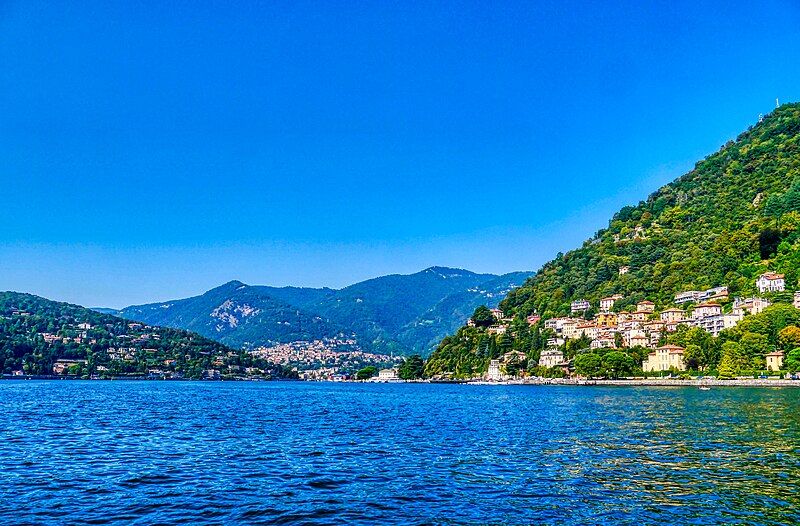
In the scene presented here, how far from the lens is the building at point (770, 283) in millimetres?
104125

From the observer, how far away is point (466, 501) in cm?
1630

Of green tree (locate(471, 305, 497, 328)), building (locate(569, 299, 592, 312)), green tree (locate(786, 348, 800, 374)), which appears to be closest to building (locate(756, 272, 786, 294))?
green tree (locate(786, 348, 800, 374))

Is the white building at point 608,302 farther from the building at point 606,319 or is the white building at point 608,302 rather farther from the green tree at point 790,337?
the green tree at point 790,337

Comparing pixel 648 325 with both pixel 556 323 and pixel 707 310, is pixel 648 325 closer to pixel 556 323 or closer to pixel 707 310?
pixel 707 310

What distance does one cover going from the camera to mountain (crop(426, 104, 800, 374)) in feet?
396

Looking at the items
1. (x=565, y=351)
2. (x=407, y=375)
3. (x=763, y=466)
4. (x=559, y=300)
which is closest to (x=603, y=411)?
(x=763, y=466)

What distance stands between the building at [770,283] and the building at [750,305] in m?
3.31

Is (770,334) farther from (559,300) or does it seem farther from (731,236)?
(559,300)

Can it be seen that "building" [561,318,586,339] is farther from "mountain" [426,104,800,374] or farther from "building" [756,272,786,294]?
"building" [756,272,786,294]

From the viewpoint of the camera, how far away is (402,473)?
20344mm

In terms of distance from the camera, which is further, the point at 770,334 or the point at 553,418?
the point at 770,334

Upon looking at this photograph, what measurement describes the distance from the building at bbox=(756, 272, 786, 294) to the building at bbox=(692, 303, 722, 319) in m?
7.57

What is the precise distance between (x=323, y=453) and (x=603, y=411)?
1089 inches

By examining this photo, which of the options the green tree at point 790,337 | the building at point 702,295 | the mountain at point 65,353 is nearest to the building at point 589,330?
the building at point 702,295
